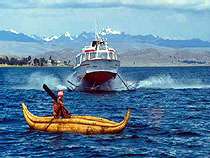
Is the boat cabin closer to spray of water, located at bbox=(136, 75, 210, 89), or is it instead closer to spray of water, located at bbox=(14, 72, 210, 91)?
spray of water, located at bbox=(14, 72, 210, 91)

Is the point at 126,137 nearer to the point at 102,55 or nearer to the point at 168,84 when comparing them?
the point at 102,55

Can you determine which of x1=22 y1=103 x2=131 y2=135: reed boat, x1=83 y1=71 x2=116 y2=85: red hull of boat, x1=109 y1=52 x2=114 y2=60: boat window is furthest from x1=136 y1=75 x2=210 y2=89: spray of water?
x1=22 y1=103 x2=131 y2=135: reed boat

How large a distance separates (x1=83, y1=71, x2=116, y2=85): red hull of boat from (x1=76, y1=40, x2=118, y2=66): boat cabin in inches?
94.3

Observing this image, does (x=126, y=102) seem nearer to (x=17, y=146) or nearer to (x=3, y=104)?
(x=3, y=104)

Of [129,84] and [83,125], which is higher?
[83,125]

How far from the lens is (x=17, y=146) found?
3491 cm

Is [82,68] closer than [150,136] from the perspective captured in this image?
No

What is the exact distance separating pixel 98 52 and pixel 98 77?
12.9 feet

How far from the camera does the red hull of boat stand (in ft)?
260

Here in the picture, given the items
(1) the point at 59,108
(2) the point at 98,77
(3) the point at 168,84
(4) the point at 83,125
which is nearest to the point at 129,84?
(3) the point at 168,84

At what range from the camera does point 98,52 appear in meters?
81.4

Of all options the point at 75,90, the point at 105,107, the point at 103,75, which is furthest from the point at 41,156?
the point at 75,90

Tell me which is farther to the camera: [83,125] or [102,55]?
[102,55]

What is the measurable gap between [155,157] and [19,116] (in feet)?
76.1
